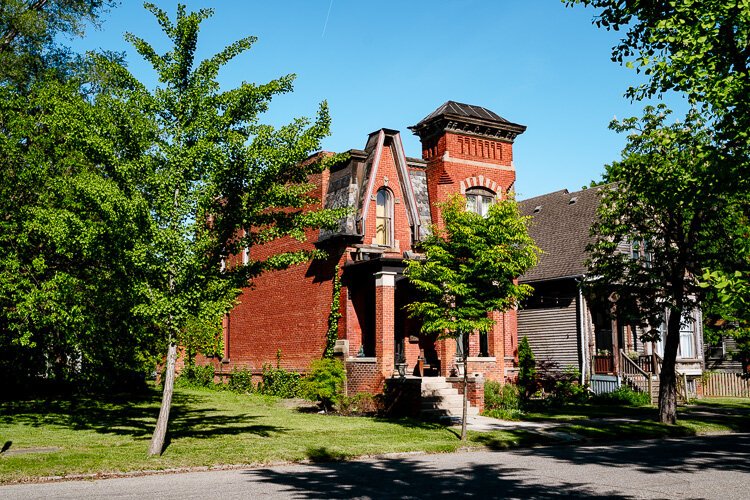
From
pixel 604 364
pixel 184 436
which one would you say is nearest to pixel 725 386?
pixel 604 364

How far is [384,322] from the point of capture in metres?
25.0

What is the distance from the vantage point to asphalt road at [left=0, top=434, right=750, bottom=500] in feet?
35.8

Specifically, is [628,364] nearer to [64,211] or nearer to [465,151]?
[465,151]

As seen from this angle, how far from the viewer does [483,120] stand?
2934 cm

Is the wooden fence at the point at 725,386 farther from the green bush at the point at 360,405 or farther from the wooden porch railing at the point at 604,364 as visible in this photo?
the green bush at the point at 360,405

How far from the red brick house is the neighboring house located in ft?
13.1

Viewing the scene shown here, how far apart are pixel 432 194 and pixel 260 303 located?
9109 mm

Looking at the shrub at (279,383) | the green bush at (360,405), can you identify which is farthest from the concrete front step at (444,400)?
the shrub at (279,383)

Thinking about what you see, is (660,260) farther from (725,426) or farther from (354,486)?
(354,486)

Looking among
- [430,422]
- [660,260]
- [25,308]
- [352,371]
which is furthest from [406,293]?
[25,308]

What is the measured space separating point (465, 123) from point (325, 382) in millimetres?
11926

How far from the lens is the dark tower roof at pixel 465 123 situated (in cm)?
2872

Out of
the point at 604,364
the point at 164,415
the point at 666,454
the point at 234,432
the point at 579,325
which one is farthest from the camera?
the point at 579,325

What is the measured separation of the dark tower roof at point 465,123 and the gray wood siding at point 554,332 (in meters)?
9.09
